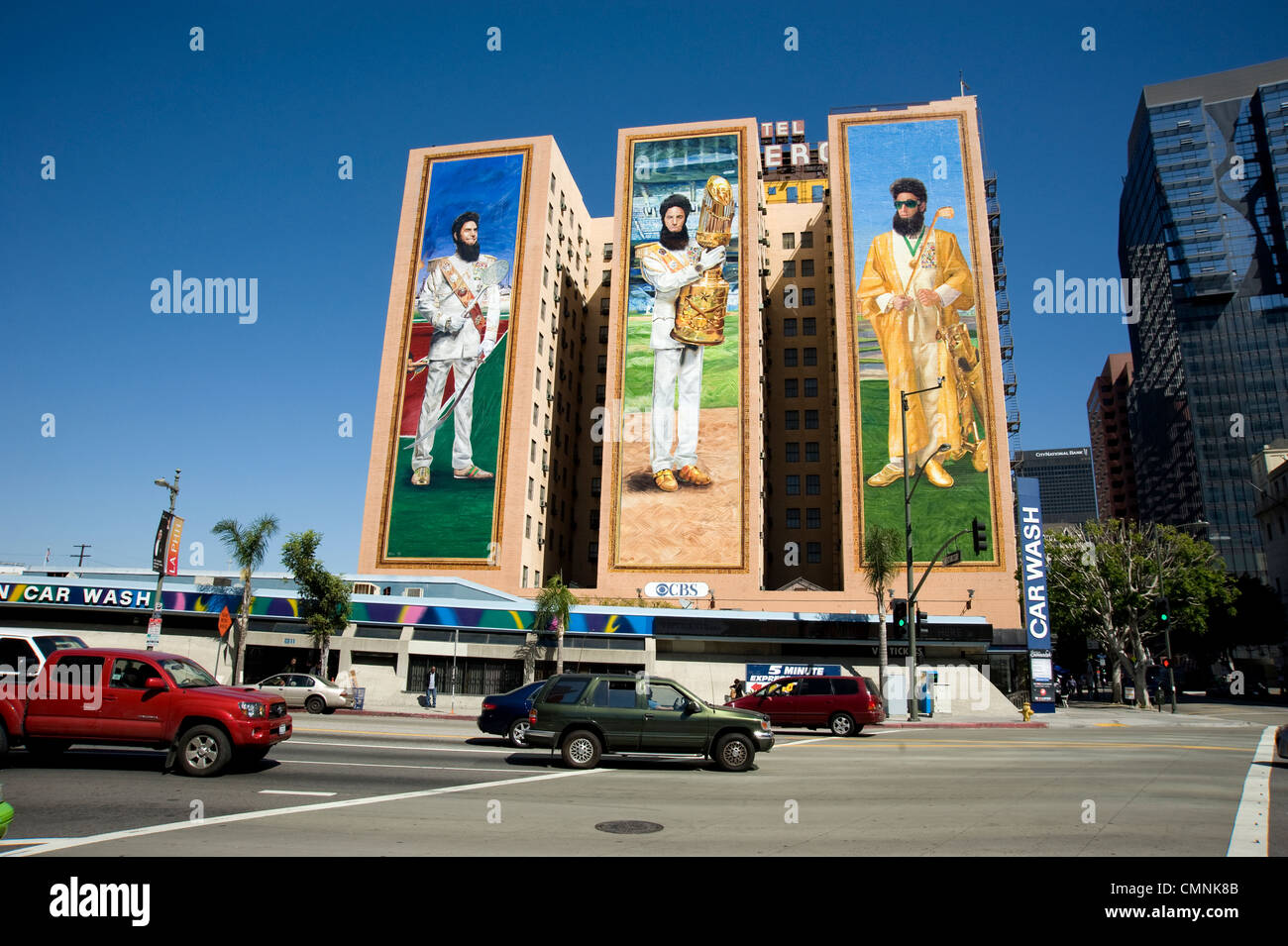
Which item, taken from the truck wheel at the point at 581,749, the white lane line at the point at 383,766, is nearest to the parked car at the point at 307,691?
the white lane line at the point at 383,766

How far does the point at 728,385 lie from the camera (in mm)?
60969

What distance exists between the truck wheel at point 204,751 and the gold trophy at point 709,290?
5332cm

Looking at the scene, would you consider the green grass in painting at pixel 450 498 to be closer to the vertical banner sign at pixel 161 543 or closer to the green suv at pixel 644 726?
the vertical banner sign at pixel 161 543

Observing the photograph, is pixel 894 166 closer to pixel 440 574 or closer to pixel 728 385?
pixel 728 385

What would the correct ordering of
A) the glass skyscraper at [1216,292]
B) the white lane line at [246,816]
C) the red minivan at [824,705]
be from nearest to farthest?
the white lane line at [246,816]
the red minivan at [824,705]
the glass skyscraper at [1216,292]

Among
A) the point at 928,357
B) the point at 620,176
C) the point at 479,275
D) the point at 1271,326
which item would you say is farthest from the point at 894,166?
the point at 1271,326

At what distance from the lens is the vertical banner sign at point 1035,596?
4047 centimetres

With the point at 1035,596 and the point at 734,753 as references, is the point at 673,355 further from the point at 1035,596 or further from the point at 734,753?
the point at 734,753

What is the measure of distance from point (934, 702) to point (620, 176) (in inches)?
1951

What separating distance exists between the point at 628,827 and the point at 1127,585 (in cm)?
5478

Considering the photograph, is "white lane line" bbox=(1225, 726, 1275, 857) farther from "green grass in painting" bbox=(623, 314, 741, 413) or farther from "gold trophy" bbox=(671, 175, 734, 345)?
"gold trophy" bbox=(671, 175, 734, 345)

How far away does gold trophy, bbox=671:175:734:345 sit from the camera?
6272 cm

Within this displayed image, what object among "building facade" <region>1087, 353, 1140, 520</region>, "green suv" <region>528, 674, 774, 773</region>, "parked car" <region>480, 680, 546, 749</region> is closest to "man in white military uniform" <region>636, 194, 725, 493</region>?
"parked car" <region>480, 680, 546, 749</region>

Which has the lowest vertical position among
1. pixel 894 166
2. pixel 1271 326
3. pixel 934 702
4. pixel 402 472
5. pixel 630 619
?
pixel 934 702
